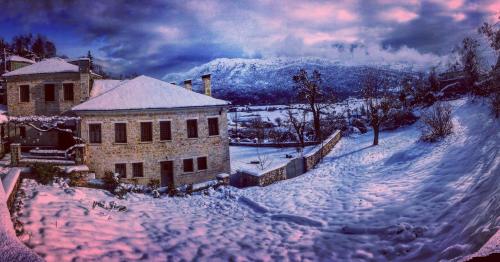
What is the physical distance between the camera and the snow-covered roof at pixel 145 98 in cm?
2136

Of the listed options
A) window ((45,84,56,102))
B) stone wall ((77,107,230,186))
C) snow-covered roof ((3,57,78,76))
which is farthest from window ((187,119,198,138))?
window ((45,84,56,102))

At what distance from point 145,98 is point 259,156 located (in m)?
14.3

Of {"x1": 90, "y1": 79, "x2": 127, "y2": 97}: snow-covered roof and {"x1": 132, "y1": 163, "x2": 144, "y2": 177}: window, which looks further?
{"x1": 90, "y1": 79, "x2": 127, "y2": 97}: snow-covered roof

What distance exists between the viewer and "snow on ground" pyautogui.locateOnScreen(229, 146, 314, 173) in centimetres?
2839

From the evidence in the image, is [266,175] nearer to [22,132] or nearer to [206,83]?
[206,83]

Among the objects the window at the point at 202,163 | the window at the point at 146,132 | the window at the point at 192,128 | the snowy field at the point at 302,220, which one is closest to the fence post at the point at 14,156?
the window at the point at 146,132

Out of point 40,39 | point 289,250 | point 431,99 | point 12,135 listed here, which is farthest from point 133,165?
point 40,39

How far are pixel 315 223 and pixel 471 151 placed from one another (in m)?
7.81

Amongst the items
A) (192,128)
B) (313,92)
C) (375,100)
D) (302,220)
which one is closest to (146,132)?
(192,128)

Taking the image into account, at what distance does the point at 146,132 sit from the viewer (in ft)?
72.4

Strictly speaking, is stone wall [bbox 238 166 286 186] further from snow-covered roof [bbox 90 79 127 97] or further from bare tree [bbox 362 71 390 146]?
snow-covered roof [bbox 90 79 127 97]

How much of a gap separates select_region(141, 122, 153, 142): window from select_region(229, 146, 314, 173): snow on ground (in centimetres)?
761

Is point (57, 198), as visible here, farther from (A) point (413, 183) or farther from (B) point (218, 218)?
(A) point (413, 183)

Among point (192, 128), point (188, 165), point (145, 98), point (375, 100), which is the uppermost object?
point (145, 98)
